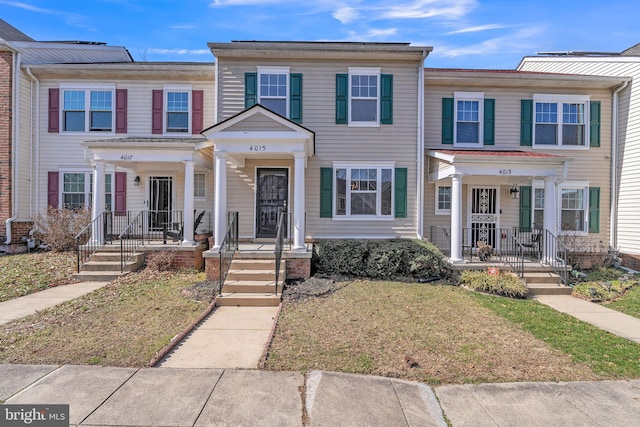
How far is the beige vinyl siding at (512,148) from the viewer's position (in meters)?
11.8

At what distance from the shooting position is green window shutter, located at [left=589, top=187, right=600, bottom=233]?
12039 millimetres

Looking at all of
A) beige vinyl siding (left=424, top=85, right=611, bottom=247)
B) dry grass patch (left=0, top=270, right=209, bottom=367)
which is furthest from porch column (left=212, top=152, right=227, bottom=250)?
beige vinyl siding (left=424, top=85, right=611, bottom=247)

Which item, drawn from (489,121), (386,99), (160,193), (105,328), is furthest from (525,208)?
(160,193)

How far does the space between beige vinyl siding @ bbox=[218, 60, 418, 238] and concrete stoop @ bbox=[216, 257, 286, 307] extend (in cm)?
270

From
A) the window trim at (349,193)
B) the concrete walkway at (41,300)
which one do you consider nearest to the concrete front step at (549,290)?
the window trim at (349,193)

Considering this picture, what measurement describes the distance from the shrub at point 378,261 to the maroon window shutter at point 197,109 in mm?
6340

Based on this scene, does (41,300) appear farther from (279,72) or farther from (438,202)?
(438,202)

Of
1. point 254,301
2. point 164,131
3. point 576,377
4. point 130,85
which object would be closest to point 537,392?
point 576,377

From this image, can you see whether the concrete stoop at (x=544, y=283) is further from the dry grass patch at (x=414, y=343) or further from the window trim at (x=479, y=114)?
the window trim at (x=479, y=114)

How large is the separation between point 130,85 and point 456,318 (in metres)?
12.6

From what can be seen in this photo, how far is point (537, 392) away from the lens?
3939mm

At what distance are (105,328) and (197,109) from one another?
28.1ft

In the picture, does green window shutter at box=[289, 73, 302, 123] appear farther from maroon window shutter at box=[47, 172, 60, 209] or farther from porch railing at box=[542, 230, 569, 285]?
maroon window shutter at box=[47, 172, 60, 209]

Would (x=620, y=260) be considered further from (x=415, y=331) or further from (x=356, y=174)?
(x=415, y=331)
